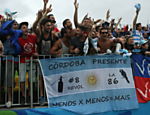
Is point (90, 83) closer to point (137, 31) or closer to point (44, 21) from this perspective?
point (44, 21)

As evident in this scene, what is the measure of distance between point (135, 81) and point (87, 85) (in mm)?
1663

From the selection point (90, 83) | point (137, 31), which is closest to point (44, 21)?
point (90, 83)

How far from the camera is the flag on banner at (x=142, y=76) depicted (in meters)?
7.92

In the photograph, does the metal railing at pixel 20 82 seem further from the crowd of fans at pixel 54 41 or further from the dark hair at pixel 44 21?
the dark hair at pixel 44 21

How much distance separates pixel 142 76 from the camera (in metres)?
8.13

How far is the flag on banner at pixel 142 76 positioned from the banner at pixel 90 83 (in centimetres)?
28

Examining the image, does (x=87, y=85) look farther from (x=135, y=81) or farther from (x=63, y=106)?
(x=135, y=81)

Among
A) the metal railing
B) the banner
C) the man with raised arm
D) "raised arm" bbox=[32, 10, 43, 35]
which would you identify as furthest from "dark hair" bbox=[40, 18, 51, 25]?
the man with raised arm

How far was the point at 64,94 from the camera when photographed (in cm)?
663

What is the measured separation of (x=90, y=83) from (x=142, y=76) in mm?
1950

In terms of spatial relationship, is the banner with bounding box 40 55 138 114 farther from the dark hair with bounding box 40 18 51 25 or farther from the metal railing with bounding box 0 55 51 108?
the dark hair with bounding box 40 18 51 25

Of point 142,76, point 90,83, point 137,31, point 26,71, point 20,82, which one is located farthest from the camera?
point 137,31

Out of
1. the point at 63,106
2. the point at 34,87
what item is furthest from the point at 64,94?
the point at 34,87

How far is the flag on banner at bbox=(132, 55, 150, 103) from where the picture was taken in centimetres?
792
